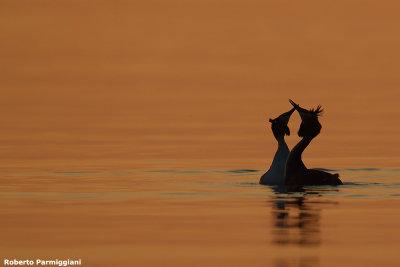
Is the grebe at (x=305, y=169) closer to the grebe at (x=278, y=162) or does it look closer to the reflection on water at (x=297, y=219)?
the grebe at (x=278, y=162)

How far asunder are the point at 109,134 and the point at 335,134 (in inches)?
309

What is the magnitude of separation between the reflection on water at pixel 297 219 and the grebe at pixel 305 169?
0.60m

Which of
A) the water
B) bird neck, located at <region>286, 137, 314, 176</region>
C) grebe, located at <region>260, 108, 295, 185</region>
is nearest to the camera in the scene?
the water

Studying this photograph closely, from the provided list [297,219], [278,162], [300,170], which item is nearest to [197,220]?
[297,219]

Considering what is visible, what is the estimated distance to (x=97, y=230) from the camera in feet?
68.4

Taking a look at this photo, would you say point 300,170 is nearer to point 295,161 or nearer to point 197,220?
point 295,161

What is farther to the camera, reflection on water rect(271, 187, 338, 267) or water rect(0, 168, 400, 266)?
reflection on water rect(271, 187, 338, 267)

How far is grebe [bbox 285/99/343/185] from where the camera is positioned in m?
28.3

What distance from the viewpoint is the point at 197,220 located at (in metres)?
22.1

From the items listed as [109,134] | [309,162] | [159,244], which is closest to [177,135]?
[109,134]

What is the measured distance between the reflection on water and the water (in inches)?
0.7

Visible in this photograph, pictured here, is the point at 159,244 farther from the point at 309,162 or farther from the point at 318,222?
the point at 309,162

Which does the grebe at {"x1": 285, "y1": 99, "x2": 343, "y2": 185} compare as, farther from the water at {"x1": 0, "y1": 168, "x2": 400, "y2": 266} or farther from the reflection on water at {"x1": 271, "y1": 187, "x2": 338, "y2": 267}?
the reflection on water at {"x1": 271, "y1": 187, "x2": 338, "y2": 267}

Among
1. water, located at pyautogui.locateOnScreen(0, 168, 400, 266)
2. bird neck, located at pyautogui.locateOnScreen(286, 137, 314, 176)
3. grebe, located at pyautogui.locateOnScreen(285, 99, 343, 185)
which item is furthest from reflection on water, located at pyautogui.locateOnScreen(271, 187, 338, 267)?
bird neck, located at pyautogui.locateOnScreen(286, 137, 314, 176)
